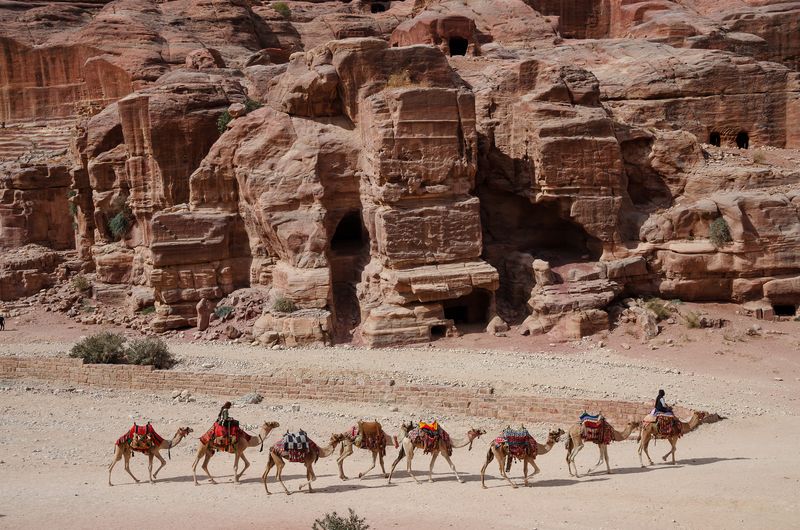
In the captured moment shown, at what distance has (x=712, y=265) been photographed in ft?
74.3

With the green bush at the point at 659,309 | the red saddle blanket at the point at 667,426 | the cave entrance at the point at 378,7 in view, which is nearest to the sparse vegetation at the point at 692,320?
the green bush at the point at 659,309

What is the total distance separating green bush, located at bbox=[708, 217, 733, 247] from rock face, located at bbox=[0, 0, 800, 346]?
2.1 inches

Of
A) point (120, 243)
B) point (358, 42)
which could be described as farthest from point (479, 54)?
point (120, 243)

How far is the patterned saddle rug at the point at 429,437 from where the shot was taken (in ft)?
39.7

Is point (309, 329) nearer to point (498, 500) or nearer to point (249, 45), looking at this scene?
point (498, 500)

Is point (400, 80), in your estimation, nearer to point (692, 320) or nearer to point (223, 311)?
point (223, 311)

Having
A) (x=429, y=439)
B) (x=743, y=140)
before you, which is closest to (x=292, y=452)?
(x=429, y=439)

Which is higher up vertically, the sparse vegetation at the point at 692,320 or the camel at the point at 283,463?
the sparse vegetation at the point at 692,320

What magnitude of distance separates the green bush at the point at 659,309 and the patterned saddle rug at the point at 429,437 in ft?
38.8

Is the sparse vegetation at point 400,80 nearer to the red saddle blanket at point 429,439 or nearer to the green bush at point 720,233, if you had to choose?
the green bush at point 720,233

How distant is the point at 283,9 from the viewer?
42.1 meters

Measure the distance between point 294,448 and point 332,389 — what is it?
590 cm

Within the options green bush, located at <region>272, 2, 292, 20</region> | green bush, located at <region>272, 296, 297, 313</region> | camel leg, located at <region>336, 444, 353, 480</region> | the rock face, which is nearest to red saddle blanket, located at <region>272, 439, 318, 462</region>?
camel leg, located at <region>336, 444, 353, 480</region>

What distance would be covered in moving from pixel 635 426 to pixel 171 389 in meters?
10.6
